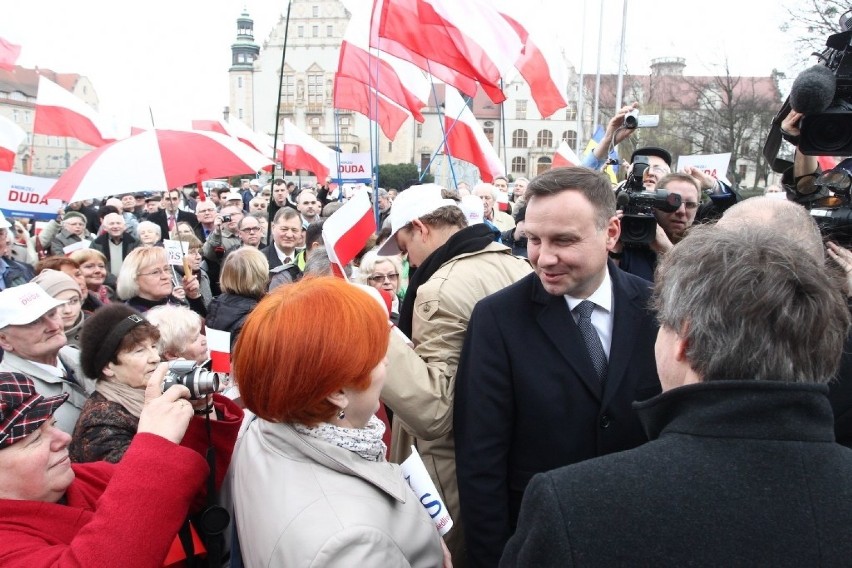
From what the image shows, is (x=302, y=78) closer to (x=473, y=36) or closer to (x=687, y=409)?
(x=473, y=36)

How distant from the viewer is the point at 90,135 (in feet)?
29.6

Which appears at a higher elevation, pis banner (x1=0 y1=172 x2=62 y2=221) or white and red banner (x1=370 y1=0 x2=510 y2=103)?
white and red banner (x1=370 y1=0 x2=510 y2=103)

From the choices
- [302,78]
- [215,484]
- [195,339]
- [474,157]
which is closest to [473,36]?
Result: [474,157]

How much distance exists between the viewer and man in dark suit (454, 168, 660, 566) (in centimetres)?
207

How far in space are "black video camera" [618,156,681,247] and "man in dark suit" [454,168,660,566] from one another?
2.48ft

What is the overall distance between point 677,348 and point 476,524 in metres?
1.18

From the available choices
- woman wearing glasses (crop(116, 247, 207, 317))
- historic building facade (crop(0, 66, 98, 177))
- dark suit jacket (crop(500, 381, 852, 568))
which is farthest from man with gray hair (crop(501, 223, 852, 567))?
historic building facade (crop(0, 66, 98, 177))

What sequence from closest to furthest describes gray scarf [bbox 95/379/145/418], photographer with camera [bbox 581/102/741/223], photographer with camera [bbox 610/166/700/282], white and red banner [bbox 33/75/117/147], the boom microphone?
the boom microphone → gray scarf [bbox 95/379/145/418] → photographer with camera [bbox 610/166/700/282] → photographer with camera [bbox 581/102/741/223] → white and red banner [bbox 33/75/117/147]

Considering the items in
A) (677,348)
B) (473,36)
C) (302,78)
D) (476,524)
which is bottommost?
(476,524)

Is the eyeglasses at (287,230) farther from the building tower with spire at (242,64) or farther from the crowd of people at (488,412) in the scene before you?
the building tower with spire at (242,64)

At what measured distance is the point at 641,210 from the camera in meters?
2.96

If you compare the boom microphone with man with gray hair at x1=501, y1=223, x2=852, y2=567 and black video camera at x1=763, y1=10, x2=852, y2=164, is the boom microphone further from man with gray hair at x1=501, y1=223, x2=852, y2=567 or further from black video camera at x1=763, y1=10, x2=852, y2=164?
man with gray hair at x1=501, y1=223, x2=852, y2=567

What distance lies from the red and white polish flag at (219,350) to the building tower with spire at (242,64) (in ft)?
256

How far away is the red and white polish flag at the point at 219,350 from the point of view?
10.7 feet
